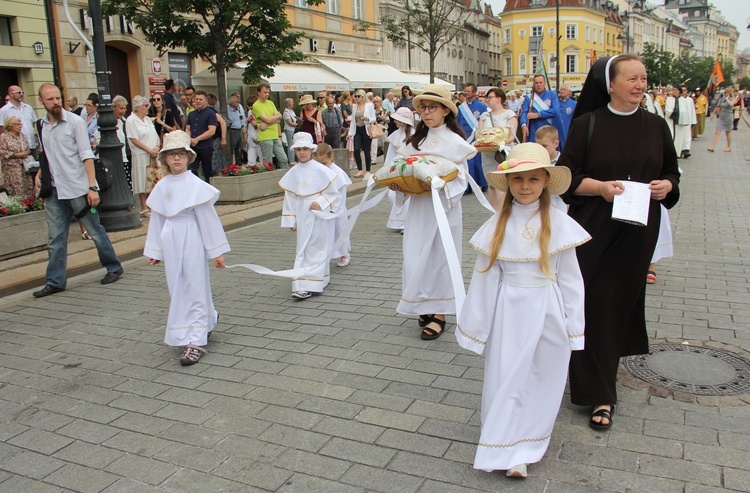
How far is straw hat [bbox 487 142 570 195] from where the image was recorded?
3.31 m

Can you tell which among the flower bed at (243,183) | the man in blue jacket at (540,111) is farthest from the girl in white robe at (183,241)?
the man in blue jacket at (540,111)

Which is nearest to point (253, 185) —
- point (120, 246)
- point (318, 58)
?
point (120, 246)

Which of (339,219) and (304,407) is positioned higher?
(339,219)

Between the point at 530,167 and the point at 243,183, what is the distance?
9.76m

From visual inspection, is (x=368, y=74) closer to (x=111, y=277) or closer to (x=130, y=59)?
(x=130, y=59)

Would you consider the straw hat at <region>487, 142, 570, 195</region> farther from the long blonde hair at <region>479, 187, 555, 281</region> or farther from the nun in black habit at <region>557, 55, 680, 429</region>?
the nun in black habit at <region>557, 55, 680, 429</region>

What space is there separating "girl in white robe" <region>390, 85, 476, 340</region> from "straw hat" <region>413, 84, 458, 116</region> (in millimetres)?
11

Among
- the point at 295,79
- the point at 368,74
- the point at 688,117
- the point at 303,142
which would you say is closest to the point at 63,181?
the point at 303,142

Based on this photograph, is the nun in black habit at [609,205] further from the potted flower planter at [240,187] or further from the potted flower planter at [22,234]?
the potted flower planter at [240,187]

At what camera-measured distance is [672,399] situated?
4109 millimetres

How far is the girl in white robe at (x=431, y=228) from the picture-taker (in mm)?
5422

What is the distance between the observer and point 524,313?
3342mm

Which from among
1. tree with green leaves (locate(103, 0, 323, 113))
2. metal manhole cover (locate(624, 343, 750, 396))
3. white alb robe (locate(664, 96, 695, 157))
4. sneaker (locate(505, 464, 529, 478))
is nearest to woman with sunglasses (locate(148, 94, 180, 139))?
tree with green leaves (locate(103, 0, 323, 113))

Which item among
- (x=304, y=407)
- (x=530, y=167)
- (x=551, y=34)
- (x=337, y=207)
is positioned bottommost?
(x=304, y=407)
